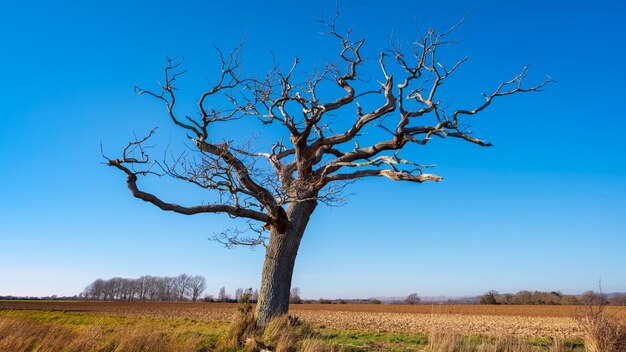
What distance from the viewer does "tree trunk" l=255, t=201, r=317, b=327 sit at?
1203 cm

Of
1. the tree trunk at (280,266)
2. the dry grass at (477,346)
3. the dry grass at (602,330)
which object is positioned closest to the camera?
the dry grass at (602,330)

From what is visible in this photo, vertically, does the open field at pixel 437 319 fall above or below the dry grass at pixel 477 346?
below

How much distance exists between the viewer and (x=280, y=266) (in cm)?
1240

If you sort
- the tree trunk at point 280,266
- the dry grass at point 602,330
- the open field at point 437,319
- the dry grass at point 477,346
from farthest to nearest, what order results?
the open field at point 437,319 → the tree trunk at point 280,266 → the dry grass at point 477,346 → the dry grass at point 602,330

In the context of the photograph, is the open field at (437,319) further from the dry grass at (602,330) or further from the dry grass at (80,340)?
the dry grass at (80,340)

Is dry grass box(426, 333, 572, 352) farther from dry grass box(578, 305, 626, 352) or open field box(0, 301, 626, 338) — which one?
open field box(0, 301, 626, 338)

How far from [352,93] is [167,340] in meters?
8.57

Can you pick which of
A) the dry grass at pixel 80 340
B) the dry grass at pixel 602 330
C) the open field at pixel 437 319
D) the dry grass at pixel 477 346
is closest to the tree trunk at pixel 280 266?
the open field at pixel 437 319

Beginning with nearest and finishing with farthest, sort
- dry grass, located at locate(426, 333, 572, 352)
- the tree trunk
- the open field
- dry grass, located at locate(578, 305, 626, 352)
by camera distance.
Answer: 1. dry grass, located at locate(578, 305, 626, 352)
2. dry grass, located at locate(426, 333, 572, 352)
3. the tree trunk
4. the open field

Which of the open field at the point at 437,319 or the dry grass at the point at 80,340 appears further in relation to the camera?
the open field at the point at 437,319

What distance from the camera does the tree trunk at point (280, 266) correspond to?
12.0 meters

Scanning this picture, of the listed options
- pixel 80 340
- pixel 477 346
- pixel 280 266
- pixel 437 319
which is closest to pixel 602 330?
pixel 477 346

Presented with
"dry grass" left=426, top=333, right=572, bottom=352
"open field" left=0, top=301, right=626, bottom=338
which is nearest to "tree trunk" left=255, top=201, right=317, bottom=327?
"open field" left=0, top=301, right=626, bottom=338

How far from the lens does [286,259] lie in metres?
12.5
